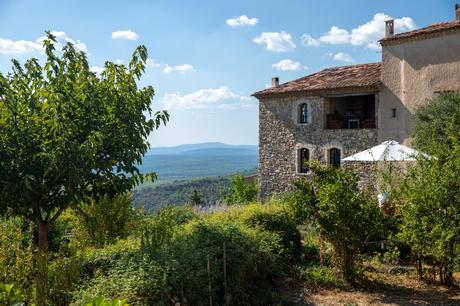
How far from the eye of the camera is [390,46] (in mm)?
19828

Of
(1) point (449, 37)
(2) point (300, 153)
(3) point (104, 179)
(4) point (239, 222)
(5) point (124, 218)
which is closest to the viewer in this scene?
(3) point (104, 179)

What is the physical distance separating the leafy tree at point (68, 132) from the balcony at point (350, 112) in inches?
592

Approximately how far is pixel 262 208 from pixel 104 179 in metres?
4.33

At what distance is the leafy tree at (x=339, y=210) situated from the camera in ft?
26.9

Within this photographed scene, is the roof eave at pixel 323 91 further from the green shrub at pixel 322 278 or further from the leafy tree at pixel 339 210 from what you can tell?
the green shrub at pixel 322 278

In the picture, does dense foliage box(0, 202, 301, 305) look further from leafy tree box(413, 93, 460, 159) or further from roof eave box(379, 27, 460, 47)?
roof eave box(379, 27, 460, 47)

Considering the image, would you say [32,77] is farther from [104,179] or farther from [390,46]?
[390,46]

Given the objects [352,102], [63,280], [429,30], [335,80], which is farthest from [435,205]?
[352,102]

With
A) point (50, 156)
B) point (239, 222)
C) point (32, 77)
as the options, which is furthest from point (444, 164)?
point (32, 77)

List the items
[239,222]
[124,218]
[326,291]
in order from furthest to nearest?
[124,218], [239,222], [326,291]

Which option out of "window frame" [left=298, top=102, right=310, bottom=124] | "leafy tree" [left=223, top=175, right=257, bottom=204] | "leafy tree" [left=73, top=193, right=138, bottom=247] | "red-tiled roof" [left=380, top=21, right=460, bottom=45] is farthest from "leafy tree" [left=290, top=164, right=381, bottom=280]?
"leafy tree" [left=223, top=175, right=257, bottom=204]

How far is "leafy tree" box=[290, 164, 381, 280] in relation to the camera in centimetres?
820

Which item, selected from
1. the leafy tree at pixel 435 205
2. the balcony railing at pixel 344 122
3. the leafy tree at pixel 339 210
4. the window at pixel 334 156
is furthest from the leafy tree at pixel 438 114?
the leafy tree at pixel 339 210

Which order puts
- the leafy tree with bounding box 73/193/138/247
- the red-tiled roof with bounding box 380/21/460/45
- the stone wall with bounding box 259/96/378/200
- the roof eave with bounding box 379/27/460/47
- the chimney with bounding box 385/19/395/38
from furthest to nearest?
the stone wall with bounding box 259/96/378/200, the chimney with bounding box 385/19/395/38, the roof eave with bounding box 379/27/460/47, the red-tiled roof with bounding box 380/21/460/45, the leafy tree with bounding box 73/193/138/247
